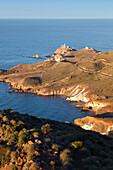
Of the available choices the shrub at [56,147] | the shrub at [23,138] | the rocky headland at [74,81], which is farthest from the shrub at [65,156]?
the rocky headland at [74,81]

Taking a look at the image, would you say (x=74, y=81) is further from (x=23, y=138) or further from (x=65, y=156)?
(x=65, y=156)

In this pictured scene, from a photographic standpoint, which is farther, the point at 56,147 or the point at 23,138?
the point at 23,138

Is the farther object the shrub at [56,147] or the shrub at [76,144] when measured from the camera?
the shrub at [76,144]

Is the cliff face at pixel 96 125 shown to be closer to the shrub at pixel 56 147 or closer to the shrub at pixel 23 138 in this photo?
the shrub at pixel 23 138

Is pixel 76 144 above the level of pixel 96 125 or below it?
above

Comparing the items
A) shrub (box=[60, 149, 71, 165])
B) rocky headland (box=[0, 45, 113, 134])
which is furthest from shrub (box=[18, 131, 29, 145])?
rocky headland (box=[0, 45, 113, 134])

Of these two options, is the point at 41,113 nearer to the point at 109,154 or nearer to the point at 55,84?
the point at 55,84

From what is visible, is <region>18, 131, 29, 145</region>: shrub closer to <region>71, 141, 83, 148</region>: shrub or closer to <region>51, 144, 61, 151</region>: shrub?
<region>51, 144, 61, 151</region>: shrub

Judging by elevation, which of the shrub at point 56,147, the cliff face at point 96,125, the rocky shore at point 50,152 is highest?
the shrub at point 56,147

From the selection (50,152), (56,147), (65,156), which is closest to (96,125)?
(56,147)
